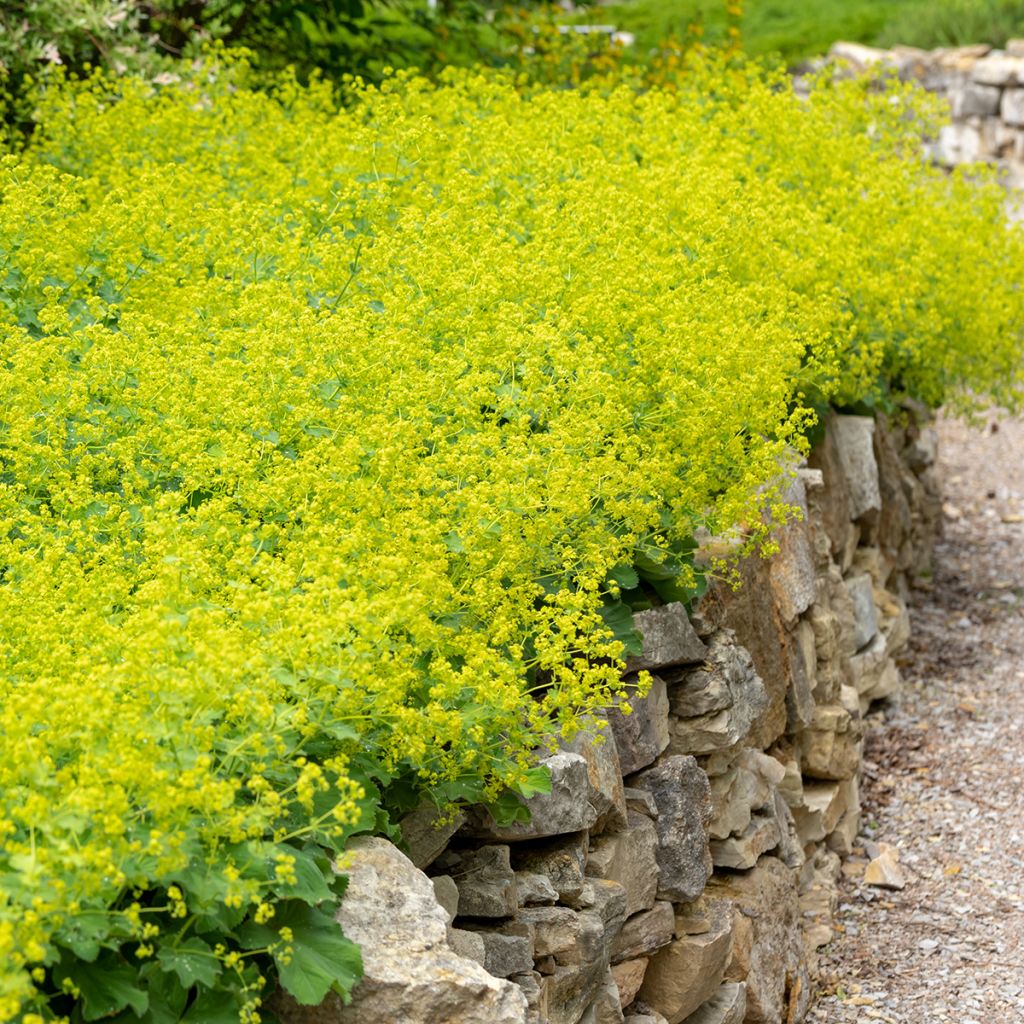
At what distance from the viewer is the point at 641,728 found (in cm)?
484

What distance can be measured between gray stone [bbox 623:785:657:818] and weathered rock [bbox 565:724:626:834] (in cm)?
14

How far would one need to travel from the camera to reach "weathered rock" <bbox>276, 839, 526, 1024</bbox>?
310cm

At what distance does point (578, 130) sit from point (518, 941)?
4.69 m

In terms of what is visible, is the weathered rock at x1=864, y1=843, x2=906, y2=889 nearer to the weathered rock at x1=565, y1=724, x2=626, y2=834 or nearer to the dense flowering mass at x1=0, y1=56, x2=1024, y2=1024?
the dense flowering mass at x1=0, y1=56, x2=1024, y2=1024

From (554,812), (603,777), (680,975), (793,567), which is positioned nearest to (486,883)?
(554,812)

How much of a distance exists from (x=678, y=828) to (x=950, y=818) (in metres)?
2.81

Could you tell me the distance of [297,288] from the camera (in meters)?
5.27

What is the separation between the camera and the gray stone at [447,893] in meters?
3.71

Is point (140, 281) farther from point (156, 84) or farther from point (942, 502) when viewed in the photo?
point (942, 502)

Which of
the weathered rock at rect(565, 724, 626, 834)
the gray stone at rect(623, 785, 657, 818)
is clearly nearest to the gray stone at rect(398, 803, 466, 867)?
the weathered rock at rect(565, 724, 626, 834)

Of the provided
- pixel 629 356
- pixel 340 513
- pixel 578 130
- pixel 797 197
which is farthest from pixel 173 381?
pixel 797 197

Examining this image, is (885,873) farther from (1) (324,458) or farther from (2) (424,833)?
(1) (324,458)

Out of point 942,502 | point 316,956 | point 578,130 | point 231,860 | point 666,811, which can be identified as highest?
point 578,130

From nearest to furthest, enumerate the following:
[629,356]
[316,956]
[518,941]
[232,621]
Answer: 1. [316,956]
2. [232,621]
3. [518,941]
4. [629,356]
